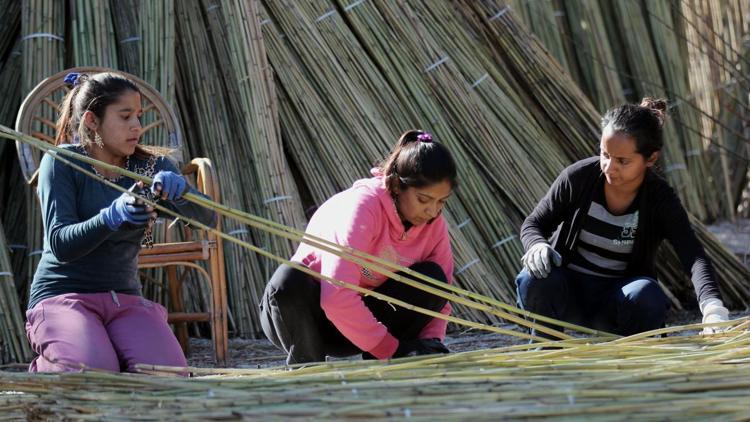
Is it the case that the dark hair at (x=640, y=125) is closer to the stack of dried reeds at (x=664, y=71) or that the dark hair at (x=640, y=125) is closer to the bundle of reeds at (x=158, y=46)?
the bundle of reeds at (x=158, y=46)

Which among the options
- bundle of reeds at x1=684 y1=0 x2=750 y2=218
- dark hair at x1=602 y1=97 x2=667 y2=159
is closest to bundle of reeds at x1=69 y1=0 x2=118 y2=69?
dark hair at x1=602 y1=97 x2=667 y2=159

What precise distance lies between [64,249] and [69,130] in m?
0.42

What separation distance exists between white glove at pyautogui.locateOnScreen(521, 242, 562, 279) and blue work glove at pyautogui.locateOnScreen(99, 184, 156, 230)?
107cm

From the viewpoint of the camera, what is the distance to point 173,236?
3.50m

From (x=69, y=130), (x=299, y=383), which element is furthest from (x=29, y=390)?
(x=69, y=130)

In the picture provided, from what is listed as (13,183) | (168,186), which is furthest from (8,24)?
(168,186)

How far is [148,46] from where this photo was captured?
3881 millimetres

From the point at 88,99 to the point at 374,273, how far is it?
837mm

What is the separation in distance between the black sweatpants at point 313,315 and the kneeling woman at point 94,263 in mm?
261

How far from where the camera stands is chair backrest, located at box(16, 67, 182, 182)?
3.29m

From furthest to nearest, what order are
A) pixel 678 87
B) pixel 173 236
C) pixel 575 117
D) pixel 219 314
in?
pixel 678 87
pixel 575 117
pixel 173 236
pixel 219 314

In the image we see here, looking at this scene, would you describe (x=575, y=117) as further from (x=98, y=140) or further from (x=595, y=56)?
(x=98, y=140)

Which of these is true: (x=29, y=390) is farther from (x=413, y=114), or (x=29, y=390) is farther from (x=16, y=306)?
(x=413, y=114)

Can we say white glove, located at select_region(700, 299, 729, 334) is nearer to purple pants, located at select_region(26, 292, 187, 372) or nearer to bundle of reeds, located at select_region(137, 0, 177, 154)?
purple pants, located at select_region(26, 292, 187, 372)
